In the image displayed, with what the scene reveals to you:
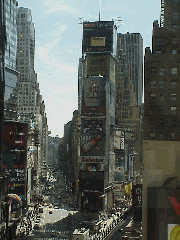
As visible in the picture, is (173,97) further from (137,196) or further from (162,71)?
(137,196)

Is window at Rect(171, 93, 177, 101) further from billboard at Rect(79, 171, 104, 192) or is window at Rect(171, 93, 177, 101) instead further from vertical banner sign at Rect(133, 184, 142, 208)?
billboard at Rect(79, 171, 104, 192)

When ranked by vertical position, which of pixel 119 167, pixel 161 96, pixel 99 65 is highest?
pixel 99 65

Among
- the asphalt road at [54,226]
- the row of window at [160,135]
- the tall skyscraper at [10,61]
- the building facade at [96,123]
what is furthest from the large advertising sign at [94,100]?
the row of window at [160,135]

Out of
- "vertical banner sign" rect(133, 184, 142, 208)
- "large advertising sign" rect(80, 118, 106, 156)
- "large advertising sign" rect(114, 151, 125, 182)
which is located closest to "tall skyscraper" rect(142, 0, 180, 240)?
"vertical banner sign" rect(133, 184, 142, 208)

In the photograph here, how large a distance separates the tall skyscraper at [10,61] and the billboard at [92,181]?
75.6ft

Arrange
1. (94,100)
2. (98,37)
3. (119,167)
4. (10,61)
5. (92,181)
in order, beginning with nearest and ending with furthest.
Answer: (10,61) → (92,181) → (94,100) → (98,37) → (119,167)

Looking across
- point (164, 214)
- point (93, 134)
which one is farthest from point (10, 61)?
point (164, 214)

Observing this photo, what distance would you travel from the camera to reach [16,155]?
91688mm

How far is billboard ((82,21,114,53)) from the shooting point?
137 meters

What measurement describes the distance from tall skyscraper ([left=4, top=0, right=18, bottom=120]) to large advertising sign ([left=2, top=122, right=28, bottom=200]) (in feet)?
22.5

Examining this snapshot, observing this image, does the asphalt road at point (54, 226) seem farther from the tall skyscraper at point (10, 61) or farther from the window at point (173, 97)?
the window at point (173, 97)

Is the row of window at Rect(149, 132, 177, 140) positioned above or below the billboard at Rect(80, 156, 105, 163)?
above

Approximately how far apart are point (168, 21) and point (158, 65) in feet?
22.4

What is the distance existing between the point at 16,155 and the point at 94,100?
113ft
